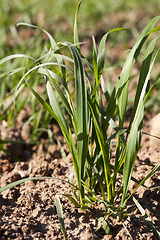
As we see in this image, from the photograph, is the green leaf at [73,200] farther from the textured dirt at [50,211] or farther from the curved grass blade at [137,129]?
the curved grass blade at [137,129]

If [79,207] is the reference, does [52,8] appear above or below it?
above

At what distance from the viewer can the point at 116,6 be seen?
300cm

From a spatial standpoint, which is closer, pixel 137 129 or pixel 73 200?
pixel 137 129

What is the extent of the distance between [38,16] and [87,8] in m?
0.72

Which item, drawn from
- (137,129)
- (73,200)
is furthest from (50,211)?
(137,129)

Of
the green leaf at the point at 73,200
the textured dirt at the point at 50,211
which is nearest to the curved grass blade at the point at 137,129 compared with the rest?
the textured dirt at the point at 50,211

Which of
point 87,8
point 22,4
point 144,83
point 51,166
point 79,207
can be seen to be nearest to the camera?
point 144,83

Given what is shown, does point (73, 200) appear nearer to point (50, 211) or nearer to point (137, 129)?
point (50, 211)

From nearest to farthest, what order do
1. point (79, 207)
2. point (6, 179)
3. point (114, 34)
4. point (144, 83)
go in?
point (144, 83)
point (79, 207)
point (6, 179)
point (114, 34)

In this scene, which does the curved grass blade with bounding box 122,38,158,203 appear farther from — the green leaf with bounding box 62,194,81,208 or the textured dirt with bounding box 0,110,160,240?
the green leaf with bounding box 62,194,81,208

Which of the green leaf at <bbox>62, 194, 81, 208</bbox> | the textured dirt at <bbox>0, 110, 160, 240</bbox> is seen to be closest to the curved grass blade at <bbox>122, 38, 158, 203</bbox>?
the textured dirt at <bbox>0, 110, 160, 240</bbox>

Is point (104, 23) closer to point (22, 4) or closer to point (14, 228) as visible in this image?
point (22, 4)

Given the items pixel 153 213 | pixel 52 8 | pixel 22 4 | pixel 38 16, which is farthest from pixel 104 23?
pixel 153 213

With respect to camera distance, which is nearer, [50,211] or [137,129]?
[137,129]
